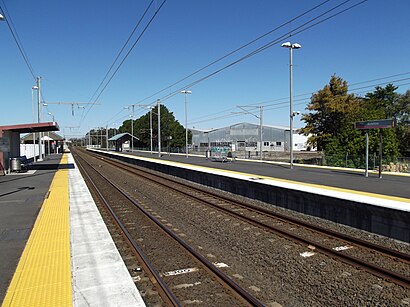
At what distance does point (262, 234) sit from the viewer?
9.46 metres

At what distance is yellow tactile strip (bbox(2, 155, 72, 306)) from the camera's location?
17.1 ft

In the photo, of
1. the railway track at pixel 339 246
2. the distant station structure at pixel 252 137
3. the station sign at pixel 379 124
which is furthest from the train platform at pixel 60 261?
the distant station structure at pixel 252 137

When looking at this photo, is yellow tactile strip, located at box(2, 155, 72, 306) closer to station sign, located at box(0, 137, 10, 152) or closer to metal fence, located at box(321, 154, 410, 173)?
station sign, located at box(0, 137, 10, 152)

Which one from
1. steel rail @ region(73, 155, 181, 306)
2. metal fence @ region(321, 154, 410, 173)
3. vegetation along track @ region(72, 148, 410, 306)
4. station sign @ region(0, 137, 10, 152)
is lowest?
vegetation along track @ region(72, 148, 410, 306)

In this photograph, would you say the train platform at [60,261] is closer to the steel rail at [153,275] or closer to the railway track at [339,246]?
the steel rail at [153,275]

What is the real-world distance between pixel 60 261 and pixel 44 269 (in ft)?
1.59

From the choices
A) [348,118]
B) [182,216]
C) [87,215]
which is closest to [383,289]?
[182,216]

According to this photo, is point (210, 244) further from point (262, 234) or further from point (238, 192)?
point (238, 192)

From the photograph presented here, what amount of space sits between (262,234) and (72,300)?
5.49 m

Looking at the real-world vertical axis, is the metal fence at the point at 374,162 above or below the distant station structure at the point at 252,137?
below

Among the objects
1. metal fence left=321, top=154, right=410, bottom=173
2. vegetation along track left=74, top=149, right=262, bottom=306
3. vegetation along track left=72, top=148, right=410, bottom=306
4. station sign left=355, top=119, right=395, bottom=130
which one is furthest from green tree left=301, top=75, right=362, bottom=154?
vegetation along track left=74, top=149, right=262, bottom=306

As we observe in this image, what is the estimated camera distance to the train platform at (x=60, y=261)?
529cm

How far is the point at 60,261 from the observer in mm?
6887

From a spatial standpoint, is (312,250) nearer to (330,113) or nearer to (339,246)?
(339,246)
